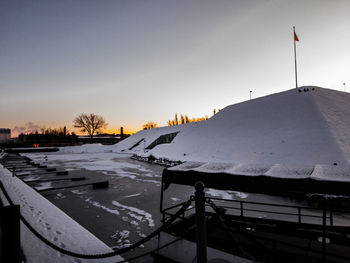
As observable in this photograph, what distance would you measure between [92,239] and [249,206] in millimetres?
8158

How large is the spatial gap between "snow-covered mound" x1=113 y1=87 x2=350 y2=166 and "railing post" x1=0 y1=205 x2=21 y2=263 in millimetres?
20745

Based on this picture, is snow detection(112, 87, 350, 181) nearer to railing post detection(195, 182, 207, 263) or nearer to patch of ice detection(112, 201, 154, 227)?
patch of ice detection(112, 201, 154, 227)

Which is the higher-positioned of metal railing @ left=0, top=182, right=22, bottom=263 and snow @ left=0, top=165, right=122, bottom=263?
metal railing @ left=0, top=182, right=22, bottom=263

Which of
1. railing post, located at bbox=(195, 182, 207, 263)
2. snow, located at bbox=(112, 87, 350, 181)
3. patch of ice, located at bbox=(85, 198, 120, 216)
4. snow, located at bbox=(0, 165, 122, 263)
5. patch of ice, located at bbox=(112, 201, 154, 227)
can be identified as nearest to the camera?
railing post, located at bbox=(195, 182, 207, 263)

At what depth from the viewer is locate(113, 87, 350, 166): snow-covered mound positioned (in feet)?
65.9

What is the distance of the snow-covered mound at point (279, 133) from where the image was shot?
20.1 metres

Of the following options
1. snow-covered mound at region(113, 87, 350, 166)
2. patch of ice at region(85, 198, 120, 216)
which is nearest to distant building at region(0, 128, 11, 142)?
snow-covered mound at region(113, 87, 350, 166)

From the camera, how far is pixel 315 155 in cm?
1905

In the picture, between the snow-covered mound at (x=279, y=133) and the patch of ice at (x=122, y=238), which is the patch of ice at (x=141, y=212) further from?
the snow-covered mound at (x=279, y=133)

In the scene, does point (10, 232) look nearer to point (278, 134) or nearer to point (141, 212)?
point (141, 212)

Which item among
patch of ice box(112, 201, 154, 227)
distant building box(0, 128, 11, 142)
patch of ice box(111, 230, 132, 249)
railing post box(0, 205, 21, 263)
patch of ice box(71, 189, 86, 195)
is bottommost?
patch of ice box(112, 201, 154, 227)

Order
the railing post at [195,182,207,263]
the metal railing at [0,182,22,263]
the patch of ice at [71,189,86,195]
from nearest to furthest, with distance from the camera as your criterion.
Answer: the railing post at [195,182,207,263]
the metal railing at [0,182,22,263]
the patch of ice at [71,189,86,195]

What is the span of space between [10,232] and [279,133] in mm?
28106

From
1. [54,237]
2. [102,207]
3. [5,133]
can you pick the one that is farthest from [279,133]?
[5,133]
